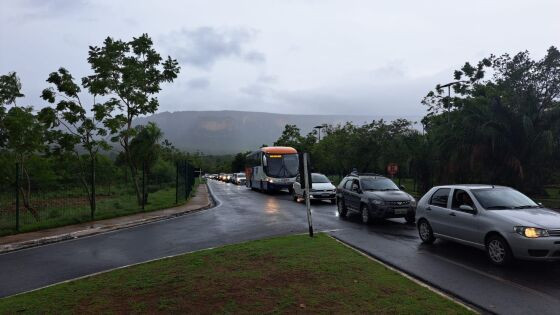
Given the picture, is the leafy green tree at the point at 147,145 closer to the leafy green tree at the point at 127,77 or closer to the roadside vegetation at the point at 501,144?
the leafy green tree at the point at 127,77

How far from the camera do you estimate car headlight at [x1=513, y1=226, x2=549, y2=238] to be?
796 cm

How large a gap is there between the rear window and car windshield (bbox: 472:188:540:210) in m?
0.76

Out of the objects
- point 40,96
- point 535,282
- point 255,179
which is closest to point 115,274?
point 535,282

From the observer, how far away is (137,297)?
6.59 m

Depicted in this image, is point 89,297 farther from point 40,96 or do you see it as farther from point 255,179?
point 255,179

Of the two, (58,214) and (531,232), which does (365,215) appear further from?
(58,214)

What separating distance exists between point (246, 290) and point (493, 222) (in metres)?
4.98

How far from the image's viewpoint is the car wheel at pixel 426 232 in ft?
36.0

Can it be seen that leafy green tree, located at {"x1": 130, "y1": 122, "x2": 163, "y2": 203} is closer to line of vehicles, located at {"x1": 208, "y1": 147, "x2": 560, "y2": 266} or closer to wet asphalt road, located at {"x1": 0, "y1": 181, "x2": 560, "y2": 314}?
wet asphalt road, located at {"x1": 0, "y1": 181, "x2": 560, "y2": 314}

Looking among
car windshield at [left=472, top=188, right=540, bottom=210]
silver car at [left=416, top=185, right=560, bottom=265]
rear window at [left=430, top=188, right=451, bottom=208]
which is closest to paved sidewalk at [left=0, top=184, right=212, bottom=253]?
silver car at [left=416, top=185, right=560, bottom=265]

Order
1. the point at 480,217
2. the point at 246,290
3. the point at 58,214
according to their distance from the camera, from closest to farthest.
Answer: the point at 246,290
the point at 480,217
the point at 58,214

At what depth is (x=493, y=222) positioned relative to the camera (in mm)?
8727

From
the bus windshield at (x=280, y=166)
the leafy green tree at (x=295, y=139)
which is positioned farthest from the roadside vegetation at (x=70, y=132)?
the leafy green tree at (x=295, y=139)

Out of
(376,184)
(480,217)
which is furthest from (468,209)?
(376,184)
